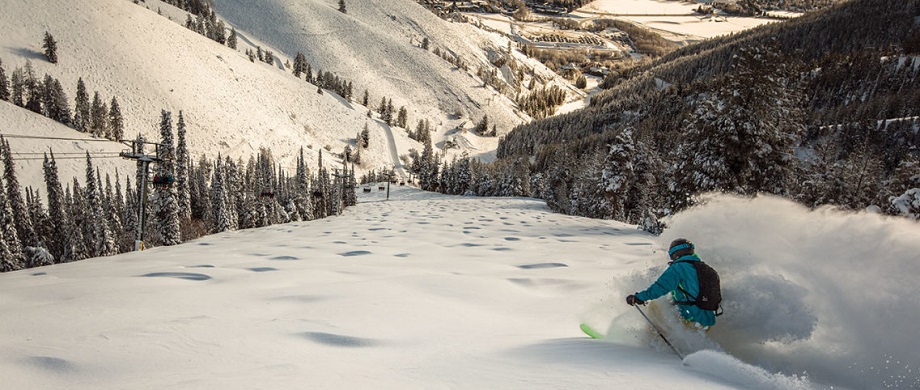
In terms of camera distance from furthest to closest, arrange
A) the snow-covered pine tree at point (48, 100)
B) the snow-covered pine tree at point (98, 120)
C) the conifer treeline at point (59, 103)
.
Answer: the snow-covered pine tree at point (98, 120) < the snow-covered pine tree at point (48, 100) < the conifer treeline at point (59, 103)

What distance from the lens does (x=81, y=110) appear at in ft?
289

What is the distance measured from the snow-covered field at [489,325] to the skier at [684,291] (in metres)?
0.27

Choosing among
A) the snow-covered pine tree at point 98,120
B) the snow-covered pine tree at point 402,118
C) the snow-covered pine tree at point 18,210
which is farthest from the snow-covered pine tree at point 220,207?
the snow-covered pine tree at point 402,118

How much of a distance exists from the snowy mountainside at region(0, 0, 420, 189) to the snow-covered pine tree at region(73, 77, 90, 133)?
2904 mm

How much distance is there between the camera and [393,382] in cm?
392

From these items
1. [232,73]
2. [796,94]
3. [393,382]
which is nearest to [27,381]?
[393,382]

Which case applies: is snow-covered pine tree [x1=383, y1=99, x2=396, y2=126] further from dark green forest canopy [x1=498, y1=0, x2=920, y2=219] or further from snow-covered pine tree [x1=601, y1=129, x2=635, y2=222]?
snow-covered pine tree [x1=601, y1=129, x2=635, y2=222]

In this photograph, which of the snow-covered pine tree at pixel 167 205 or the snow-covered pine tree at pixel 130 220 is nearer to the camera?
the snow-covered pine tree at pixel 167 205

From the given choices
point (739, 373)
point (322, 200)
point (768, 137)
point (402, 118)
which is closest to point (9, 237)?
point (322, 200)

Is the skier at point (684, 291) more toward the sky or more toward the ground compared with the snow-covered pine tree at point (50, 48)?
more toward the ground

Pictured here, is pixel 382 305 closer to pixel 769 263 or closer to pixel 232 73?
pixel 769 263

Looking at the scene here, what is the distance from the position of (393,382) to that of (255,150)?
120 meters

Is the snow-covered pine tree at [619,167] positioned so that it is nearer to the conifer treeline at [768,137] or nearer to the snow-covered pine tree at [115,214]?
the conifer treeline at [768,137]

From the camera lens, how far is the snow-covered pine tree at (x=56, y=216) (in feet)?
206
